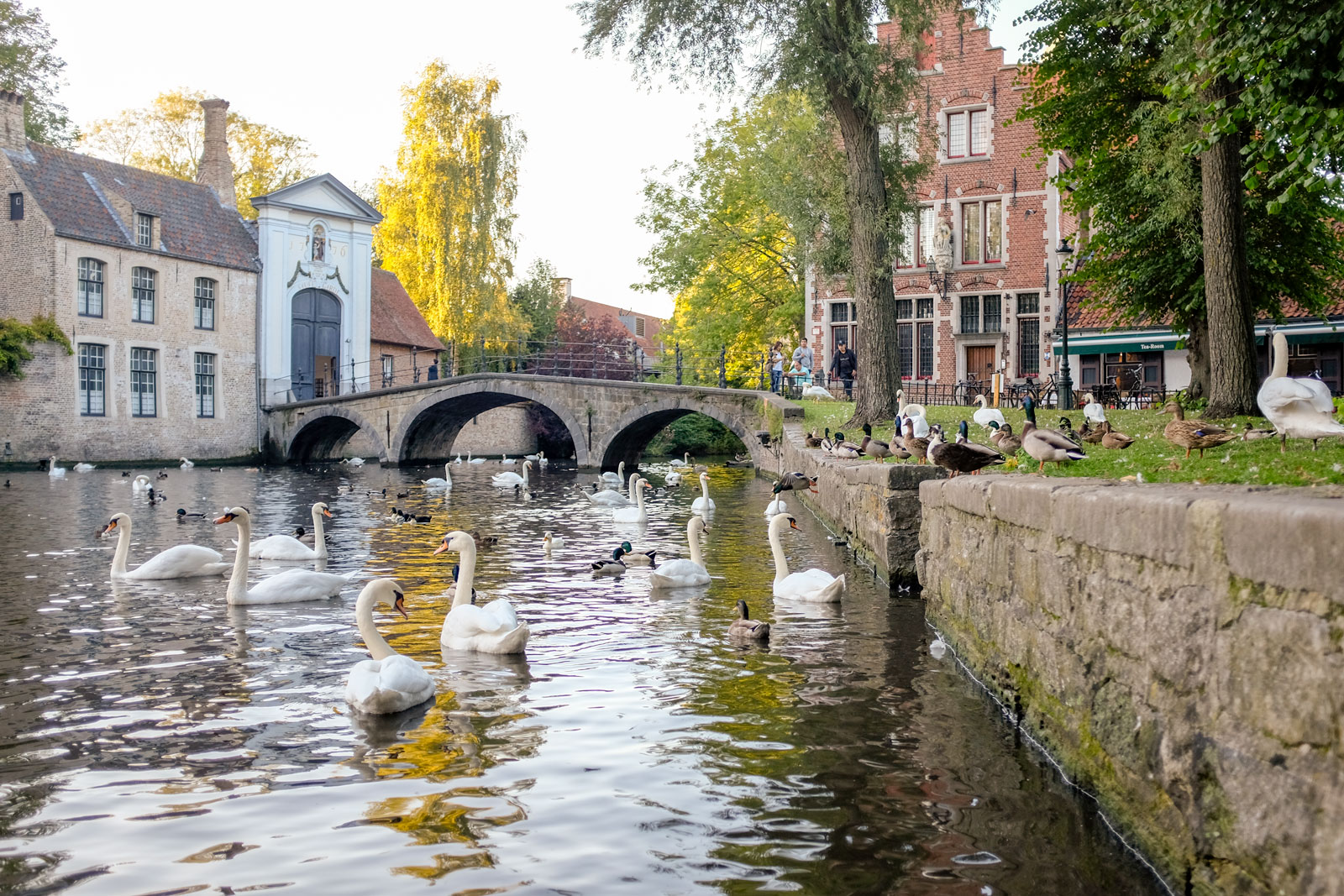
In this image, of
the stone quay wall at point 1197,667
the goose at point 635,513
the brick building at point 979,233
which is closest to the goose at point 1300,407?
the stone quay wall at point 1197,667

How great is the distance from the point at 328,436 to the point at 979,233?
23.7 m

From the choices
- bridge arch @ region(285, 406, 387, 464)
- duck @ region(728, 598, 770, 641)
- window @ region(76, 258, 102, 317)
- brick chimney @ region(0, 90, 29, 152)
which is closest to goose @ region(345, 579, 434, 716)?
duck @ region(728, 598, 770, 641)

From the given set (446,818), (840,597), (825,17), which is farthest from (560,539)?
(446,818)

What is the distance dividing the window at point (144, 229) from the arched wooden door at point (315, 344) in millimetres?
6046

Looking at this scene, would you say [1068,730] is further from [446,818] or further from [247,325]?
[247,325]

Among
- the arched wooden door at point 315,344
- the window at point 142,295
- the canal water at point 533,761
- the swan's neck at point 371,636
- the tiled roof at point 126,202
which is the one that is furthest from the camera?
the arched wooden door at point 315,344

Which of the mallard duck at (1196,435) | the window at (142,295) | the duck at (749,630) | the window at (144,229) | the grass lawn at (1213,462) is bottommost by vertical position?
the duck at (749,630)

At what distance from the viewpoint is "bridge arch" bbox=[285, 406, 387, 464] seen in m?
39.0

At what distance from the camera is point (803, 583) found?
32.1 feet

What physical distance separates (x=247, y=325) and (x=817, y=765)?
3832 centimetres

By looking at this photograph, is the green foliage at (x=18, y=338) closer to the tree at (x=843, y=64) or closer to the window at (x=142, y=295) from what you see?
the window at (x=142, y=295)

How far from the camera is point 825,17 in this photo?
17422 millimetres

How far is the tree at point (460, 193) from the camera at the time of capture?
4259 cm

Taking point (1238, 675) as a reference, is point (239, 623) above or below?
below
